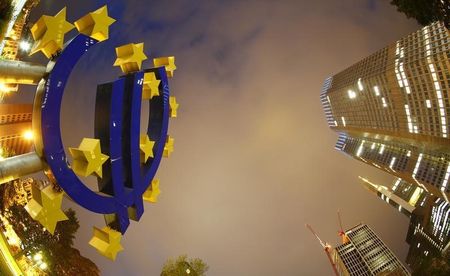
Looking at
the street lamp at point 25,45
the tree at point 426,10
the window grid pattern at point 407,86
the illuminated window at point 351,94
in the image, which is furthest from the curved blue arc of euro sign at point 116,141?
the illuminated window at point 351,94

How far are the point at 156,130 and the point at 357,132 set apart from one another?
169022 millimetres

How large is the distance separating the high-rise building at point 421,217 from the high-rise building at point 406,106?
23.1 meters

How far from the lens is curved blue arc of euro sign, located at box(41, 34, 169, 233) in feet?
24.4

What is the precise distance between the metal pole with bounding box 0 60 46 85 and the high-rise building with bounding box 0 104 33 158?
28667 millimetres

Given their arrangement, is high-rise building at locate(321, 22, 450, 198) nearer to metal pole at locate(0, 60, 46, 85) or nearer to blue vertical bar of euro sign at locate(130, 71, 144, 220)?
blue vertical bar of euro sign at locate(130, 71, 144, 220)

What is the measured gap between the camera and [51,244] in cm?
2795

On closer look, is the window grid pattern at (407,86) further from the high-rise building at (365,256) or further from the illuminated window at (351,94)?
the high-rise building at (365,256)

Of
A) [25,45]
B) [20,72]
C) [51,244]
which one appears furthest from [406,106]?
[20,72]

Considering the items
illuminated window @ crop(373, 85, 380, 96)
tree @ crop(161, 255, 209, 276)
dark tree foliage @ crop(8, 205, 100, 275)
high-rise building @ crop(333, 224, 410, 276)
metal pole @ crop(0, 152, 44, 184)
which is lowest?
high-rise building @ crop(333, 224, 410, 276)

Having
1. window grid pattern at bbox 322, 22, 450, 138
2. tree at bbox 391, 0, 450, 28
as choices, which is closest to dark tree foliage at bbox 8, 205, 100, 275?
tree at bbox 391, 0, 450, 28

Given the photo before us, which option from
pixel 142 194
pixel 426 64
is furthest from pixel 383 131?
pixel 142 194

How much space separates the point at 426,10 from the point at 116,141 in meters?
14.2

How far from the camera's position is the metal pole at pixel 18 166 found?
6.66 meters

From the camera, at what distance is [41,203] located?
273 inches
